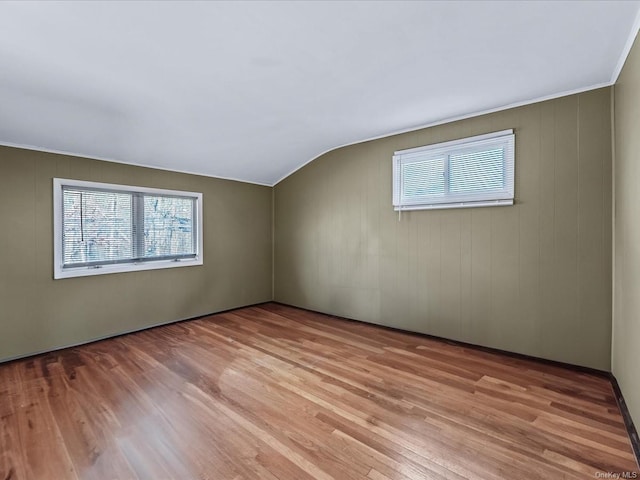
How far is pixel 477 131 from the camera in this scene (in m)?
3.29


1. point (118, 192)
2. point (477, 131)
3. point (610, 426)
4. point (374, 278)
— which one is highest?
point (477, 131)

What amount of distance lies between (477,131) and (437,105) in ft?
1.88

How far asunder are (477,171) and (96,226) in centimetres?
420

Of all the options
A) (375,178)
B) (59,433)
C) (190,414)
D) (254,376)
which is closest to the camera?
(59,433)

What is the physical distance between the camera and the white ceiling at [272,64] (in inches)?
67.7

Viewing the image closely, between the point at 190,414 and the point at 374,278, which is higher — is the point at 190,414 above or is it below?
below

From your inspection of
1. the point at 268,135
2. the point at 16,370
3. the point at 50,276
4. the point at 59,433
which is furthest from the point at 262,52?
the point at 16,370

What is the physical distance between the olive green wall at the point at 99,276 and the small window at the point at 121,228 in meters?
0.09

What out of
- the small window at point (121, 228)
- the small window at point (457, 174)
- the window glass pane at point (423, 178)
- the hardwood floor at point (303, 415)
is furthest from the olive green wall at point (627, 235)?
the small window at point (121, 228)

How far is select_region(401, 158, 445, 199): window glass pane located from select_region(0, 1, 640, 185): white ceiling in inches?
19.2

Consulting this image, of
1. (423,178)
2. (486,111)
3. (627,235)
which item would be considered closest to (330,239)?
(423,178)

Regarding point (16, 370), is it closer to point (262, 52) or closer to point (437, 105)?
point (262, 52)

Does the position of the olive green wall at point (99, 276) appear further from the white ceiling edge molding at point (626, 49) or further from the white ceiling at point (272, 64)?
the white ceiling edge molding at point (626, 49)

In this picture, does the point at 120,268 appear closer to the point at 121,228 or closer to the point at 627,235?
the point at 121,228
